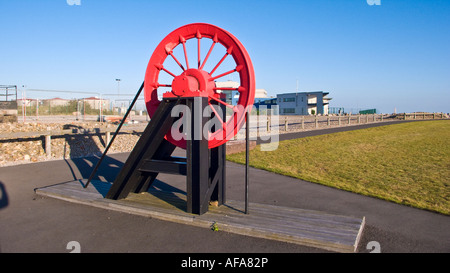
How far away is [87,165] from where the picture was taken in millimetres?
→ 9281

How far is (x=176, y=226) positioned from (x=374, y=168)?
6.65 m

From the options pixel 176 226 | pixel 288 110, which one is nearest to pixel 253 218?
pixel 176 226

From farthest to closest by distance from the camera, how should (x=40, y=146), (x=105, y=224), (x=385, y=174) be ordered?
(x=40, y=146), (x=385, y=174), (x=105, y=224)

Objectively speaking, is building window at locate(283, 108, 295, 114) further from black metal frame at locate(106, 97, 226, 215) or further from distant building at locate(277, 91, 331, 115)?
black metal frame at locate(106, 97, 226, 215)

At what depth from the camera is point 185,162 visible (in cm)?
520

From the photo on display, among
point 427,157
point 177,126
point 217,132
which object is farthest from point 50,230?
point 427,157

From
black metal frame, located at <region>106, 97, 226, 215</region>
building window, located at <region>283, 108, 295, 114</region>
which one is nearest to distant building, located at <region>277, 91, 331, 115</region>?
building window, located at <region>283, 108, 295, 114</region>

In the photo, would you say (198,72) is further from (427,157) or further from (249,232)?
(427,157)

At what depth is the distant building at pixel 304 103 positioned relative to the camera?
211 ft

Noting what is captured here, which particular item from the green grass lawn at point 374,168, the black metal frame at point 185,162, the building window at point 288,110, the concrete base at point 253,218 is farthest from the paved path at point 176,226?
the building window at point 288,110

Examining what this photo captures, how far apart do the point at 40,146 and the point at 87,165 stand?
8.34 ft

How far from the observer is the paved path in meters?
3.69

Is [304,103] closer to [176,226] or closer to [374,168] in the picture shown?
[374,168]

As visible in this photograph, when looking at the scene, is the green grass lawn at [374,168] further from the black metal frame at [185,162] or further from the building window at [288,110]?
the building window at [288,110]
